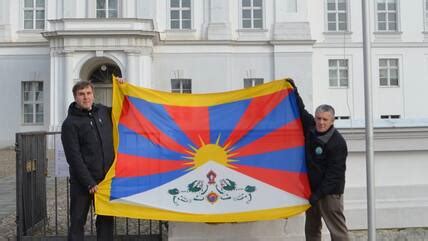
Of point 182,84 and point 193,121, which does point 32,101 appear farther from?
point 193,121

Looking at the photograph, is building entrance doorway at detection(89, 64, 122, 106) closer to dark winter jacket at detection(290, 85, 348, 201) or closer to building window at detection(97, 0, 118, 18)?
building window at detection(97, 0, 118, 18)

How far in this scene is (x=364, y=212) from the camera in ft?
22.9

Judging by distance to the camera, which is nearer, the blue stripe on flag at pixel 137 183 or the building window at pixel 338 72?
the blue stripe on flag at pixel 137 183

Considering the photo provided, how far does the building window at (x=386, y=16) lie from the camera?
34.8 metres

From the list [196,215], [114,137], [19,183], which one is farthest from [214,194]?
[19,183]

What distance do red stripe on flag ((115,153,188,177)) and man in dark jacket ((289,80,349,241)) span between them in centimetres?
160

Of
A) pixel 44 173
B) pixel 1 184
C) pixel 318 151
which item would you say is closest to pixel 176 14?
pixel 1 184

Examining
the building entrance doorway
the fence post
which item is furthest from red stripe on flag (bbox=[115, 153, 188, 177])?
the building entrance doorway

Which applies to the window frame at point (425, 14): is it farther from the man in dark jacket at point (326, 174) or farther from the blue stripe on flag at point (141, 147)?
the blue stripe on flag at point (141, 147)

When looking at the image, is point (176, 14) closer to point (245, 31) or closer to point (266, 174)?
point (245, 31)

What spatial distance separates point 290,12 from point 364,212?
27218mm

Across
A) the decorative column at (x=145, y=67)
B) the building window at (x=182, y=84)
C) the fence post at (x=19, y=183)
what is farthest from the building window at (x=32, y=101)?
the fence post at (x=19, y=183)

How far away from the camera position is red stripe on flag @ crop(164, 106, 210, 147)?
21.2 ft

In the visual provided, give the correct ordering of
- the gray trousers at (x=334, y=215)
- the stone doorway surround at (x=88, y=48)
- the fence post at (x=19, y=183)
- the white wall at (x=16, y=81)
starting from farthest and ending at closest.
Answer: the white wall at (x=16, y=81) < the stone doorway surround at (x=88, y=48) < the fence post at (x=19, y=183) < the gray trousers at (x=334, y=215)
